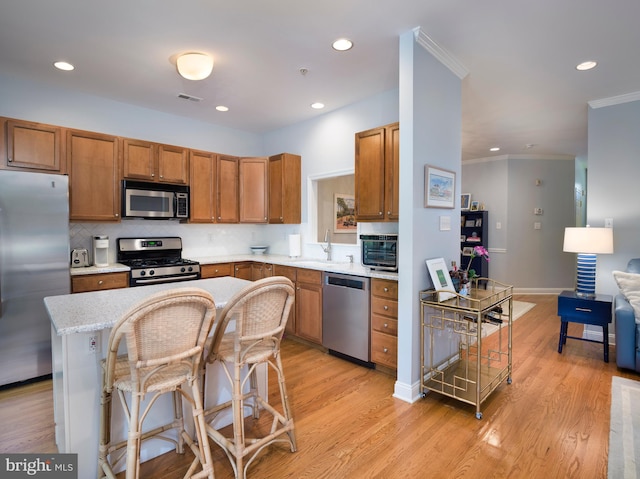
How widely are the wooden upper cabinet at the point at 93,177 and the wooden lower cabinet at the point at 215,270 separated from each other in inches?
43.6

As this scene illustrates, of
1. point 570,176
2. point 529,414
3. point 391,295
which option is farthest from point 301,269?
point 570,176

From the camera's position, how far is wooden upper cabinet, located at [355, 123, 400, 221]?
3.22m

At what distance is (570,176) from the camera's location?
21.9 ft

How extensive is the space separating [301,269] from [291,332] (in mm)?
814

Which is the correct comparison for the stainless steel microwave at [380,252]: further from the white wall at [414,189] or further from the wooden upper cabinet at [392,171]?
the white wall at [414,189]

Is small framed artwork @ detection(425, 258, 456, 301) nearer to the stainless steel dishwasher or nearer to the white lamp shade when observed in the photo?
the stainless steel dishwasher

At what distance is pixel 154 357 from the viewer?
1.45 m

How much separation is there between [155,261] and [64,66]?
2.15 m

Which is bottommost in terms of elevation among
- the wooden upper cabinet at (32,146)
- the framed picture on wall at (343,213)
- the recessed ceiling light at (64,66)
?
the framed picture on wall at (343,213)

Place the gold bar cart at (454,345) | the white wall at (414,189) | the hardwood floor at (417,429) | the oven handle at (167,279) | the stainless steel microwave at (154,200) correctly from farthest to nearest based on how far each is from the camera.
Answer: the stainless steel microwave at (154,200), the oven handle at (167,279), the white wall at (414,189), the gold bar cart at (454,345), the hardwood floor at (417,429)

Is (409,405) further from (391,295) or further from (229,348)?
(229,348)

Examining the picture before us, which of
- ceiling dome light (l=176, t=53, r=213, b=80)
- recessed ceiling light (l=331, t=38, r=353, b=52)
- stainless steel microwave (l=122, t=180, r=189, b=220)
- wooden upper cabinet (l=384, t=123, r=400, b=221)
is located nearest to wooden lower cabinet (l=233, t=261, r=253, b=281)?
stainless steel microwave (l=122, t=180, r=189, b=220)

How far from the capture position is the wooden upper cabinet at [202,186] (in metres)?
4.34

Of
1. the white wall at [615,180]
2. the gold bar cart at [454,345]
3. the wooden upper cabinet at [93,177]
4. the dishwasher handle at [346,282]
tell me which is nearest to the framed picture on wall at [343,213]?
the dishwasher handle at [346,282]
